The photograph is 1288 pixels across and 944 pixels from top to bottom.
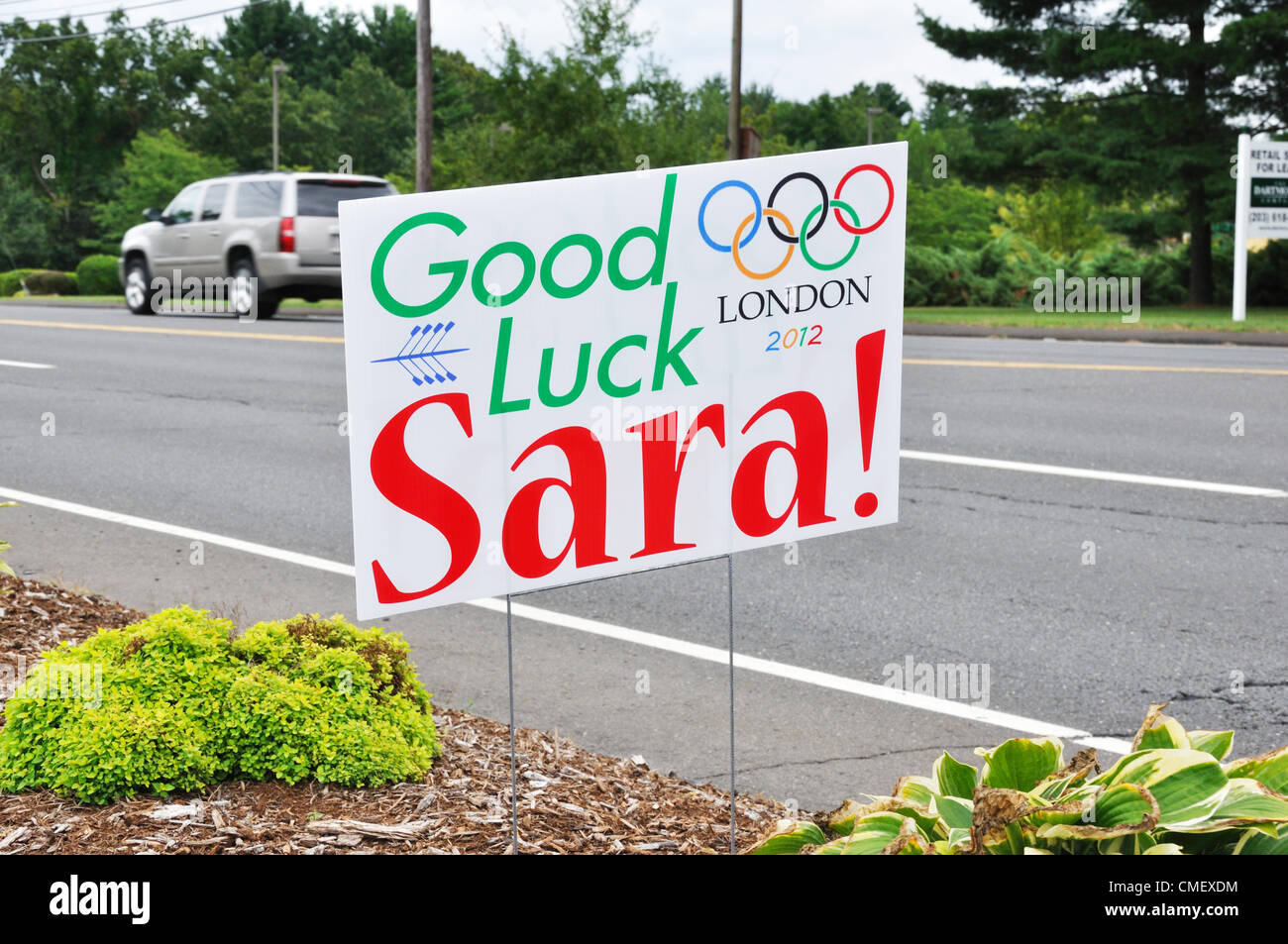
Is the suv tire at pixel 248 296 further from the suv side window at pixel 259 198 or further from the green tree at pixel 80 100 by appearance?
the green tree at pixel 80 100

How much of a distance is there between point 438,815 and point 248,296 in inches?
732

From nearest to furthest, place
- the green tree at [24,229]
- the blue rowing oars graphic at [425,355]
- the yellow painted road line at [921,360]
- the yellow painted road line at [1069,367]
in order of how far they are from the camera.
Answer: the blue rowing oars graphic at [425,355] → the yellow painted road line at [1069,367] → the yellow painted road line at [921,360] → the green tree at [24,229]

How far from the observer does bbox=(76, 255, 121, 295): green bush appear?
37250 millimetres

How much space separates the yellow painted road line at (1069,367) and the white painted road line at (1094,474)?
5.12 meters

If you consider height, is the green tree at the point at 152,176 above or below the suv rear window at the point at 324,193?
above

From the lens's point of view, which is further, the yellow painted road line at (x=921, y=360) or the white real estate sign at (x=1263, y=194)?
the white real estate sign at (x=1263, y=194)

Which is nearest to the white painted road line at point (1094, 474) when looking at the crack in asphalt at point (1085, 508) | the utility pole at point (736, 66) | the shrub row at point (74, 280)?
the crack in asphalt at point (1085, 508)

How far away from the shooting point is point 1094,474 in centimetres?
847

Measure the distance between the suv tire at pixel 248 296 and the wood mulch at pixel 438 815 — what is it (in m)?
17.6

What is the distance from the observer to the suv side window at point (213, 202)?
20.3 meters

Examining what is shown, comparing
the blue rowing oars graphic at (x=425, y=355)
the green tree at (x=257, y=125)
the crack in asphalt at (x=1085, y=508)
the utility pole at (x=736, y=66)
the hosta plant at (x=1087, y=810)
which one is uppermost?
the green tree at (x=257, y=125)

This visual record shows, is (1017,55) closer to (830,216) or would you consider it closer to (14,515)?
(14,515)

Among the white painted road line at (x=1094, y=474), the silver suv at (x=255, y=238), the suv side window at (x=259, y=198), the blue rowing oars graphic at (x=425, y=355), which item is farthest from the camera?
the suv side window at (x=259, y=198)

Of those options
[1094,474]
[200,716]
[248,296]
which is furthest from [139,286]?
[200,716]
